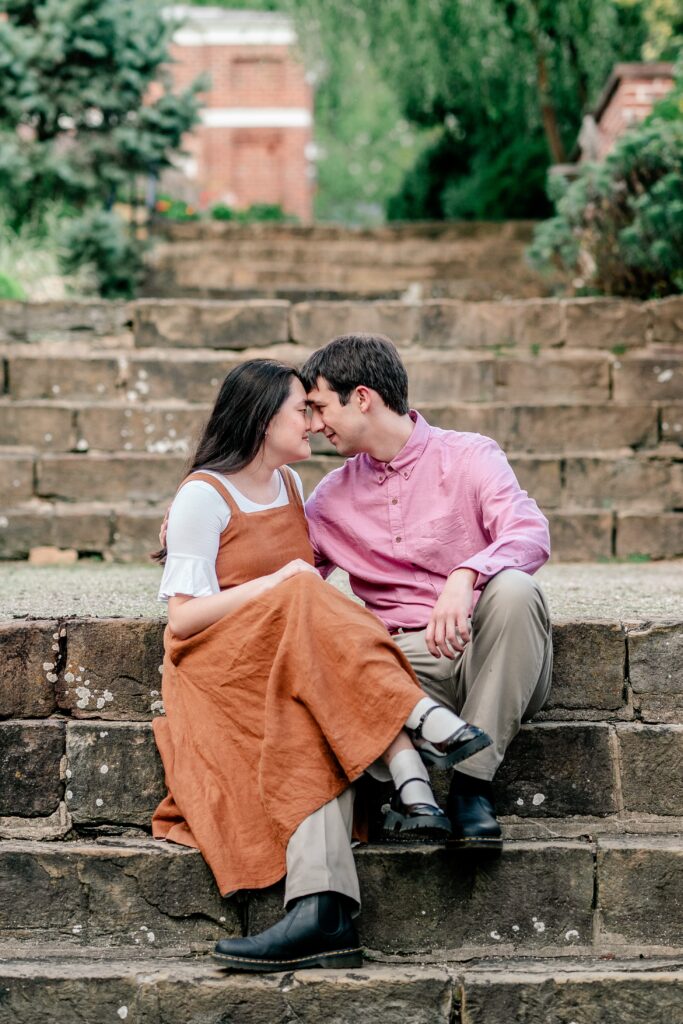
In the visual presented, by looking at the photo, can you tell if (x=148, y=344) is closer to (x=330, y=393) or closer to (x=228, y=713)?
(x=330, y=393)

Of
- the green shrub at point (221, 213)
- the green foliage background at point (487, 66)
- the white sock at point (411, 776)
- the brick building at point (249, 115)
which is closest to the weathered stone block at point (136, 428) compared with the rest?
the white sock at point (411, 776)

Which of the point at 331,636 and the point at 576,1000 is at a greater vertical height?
the point at 331,636

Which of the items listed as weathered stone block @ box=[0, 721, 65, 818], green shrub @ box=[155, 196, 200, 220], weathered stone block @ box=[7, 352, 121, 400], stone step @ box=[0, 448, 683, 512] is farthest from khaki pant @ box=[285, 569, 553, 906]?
green shrub @ box=[155, 196, 200, 220]

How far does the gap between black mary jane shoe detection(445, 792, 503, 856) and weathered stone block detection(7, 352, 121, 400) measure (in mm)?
→ 3457

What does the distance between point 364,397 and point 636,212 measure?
12.5 ft

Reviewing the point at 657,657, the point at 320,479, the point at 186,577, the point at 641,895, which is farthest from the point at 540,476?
the point at 186,577

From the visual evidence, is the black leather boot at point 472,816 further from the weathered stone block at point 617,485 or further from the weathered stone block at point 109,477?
the weathered stone block at point 109,477

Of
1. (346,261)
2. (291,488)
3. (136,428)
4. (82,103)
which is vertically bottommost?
(291,488)

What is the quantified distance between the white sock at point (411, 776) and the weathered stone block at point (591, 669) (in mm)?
641

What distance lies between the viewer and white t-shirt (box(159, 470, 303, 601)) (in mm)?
2705

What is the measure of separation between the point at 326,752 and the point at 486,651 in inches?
17.6

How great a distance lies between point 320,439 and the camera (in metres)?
5.30

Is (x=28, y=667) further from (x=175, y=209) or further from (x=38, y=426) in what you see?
(x=175, y=209)

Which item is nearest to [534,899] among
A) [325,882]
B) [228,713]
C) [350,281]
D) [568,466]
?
[325,882]
